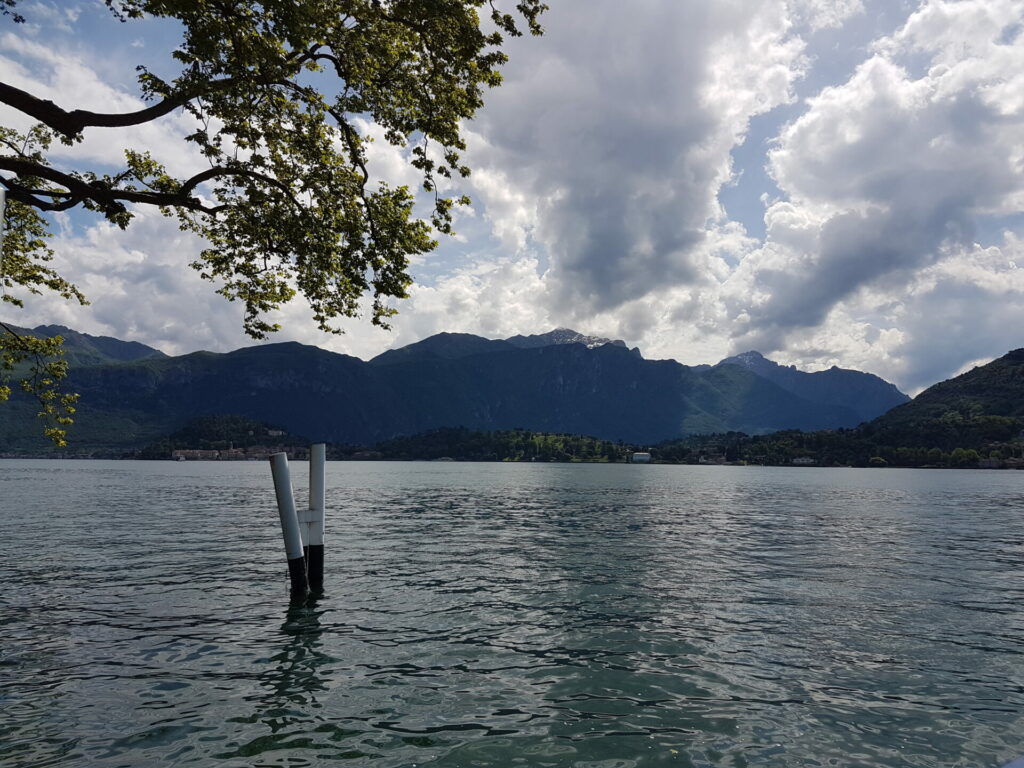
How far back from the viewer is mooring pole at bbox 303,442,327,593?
2098cm

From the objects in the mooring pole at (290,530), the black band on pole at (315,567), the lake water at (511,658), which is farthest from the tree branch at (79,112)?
the black band on pole at (315,567)

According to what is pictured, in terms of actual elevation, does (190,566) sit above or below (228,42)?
below

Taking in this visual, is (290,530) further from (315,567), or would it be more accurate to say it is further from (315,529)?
(315,567)

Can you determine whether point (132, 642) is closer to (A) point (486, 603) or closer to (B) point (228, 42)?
(A) point (486, 603)

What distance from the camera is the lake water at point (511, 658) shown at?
9.88 meters

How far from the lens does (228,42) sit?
16344mm

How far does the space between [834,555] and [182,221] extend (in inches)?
1316

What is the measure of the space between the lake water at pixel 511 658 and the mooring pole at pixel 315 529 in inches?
35.8

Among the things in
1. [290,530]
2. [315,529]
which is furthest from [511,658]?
[315,529]

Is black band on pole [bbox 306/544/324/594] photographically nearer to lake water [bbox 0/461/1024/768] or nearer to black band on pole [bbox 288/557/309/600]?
black band on pole [bbox 288/557/309/600]

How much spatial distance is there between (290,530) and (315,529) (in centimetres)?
119

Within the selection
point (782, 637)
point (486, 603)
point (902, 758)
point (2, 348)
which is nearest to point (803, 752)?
point (902, 758)

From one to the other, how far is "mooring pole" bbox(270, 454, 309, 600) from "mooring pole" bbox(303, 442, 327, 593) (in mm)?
660

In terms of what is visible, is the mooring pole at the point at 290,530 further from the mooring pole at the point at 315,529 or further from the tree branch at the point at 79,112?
the tree branch at the point at 79,112
